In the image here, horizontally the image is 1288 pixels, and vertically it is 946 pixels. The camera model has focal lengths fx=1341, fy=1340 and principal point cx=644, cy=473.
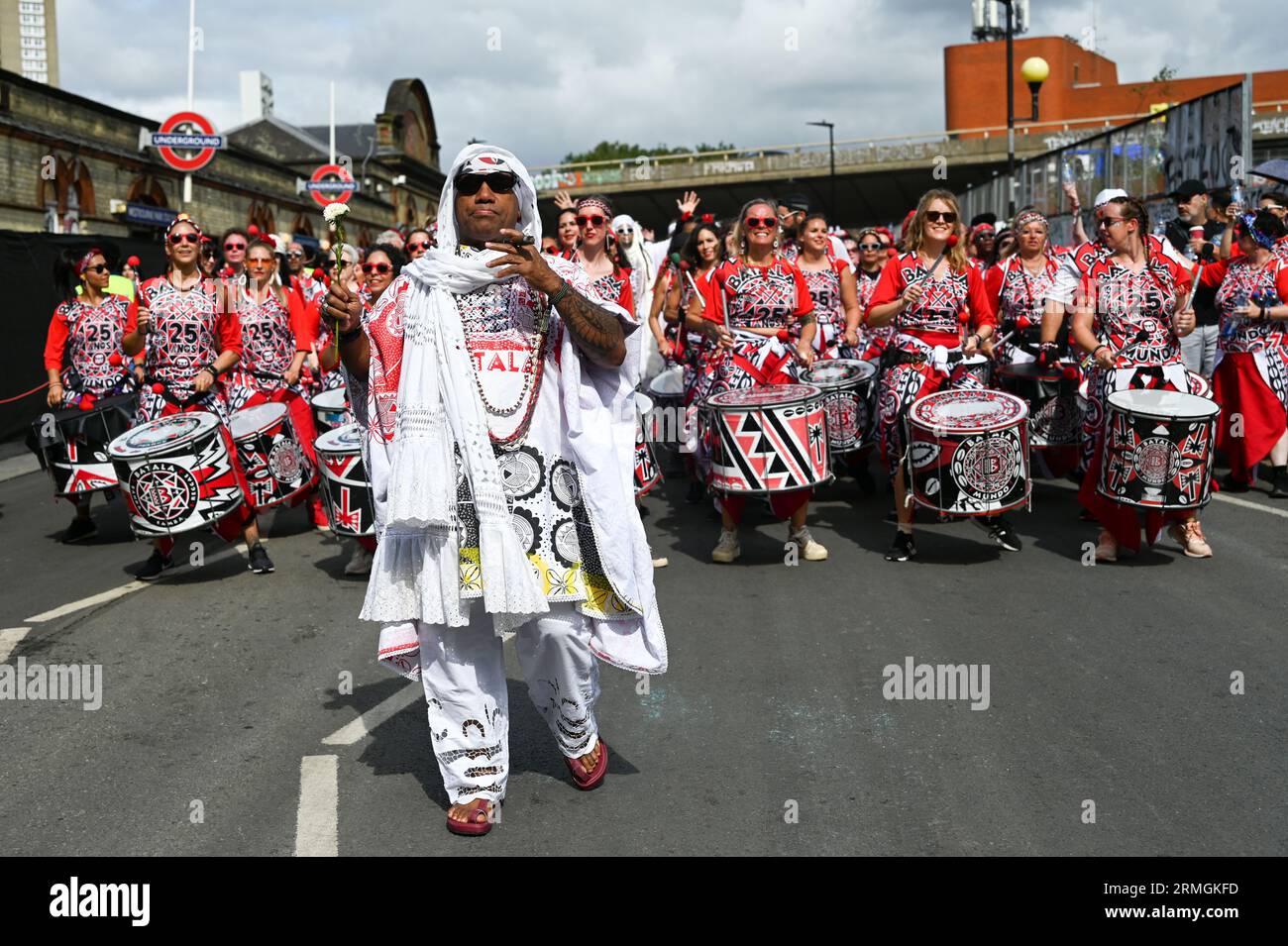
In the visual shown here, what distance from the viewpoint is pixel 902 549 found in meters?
8.42

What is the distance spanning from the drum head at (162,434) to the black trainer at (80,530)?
2258 mm

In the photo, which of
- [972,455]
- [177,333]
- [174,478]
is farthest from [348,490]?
[972,455]

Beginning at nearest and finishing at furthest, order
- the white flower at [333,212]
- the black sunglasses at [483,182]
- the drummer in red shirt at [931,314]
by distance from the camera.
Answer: the white flower at [333,212] < the black sunglasses at [483,182] < the drummer in red shirt at [931,314]

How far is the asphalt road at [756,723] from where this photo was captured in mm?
4180

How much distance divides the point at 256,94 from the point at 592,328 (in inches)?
2529

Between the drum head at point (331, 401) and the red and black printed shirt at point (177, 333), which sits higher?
the red and black printed shirt at point (177, 333)

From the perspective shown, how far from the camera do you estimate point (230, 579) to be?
8438 mm

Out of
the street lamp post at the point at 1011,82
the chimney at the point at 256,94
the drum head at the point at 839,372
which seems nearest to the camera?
the drum head at the point at 839,372

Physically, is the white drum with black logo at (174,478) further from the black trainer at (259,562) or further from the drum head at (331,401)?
the drum head at (331,401)

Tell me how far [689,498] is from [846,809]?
6861 mm

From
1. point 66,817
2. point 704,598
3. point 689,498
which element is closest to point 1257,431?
point 689,498

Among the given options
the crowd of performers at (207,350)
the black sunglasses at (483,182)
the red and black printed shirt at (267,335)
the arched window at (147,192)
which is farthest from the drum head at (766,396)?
the arched window at (147,192)

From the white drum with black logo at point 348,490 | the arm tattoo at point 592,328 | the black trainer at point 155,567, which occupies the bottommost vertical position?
the black trainer at point 155,567

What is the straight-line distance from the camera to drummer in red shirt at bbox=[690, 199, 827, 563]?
8.62m
